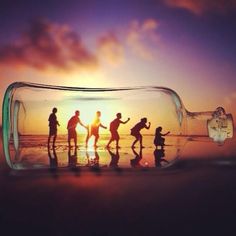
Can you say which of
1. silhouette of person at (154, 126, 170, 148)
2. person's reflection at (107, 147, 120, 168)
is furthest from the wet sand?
silhouette of person at (154, 126, 170, 148)

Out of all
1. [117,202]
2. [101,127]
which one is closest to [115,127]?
[101,127]

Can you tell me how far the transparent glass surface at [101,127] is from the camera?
3.36m

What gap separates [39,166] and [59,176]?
27cm

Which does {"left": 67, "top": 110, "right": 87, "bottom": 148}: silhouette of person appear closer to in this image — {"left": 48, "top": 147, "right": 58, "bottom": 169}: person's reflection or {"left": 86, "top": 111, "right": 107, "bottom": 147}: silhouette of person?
{"left": 86, "top": 111, "right": 107, "bottom": 147}: silhouette of person

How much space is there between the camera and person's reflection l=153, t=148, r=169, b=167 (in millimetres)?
3535

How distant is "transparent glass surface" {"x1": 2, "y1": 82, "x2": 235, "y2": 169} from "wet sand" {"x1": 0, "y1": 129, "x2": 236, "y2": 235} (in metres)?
0.13

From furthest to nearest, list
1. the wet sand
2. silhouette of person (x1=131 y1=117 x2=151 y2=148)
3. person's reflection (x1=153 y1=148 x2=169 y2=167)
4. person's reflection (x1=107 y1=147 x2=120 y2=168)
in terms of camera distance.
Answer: person's reflection (x1=153 y1=148 x2=169 y2=167), person's reflection (x1=107 y1=147 x2=120 y2=168), silhouette of person (x1=131 y1=117 x2=151 y2=148), the wet sand

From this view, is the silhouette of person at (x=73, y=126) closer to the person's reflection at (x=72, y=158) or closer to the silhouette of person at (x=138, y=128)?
the person's reflection at (x=72, y=158)

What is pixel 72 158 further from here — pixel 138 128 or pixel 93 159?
pixel 138 128

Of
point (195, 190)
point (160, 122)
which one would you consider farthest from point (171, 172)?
point (195, 190)

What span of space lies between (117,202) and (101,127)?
3.70 feet

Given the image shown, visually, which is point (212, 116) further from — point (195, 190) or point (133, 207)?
point (133, 207)

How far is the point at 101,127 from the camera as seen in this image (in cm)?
331

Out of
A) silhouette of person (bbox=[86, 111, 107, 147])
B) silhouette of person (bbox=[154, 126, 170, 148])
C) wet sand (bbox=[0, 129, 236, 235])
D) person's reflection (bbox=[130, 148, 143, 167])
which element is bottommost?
wet sand (bbox=[0, 129, 236, 235])
